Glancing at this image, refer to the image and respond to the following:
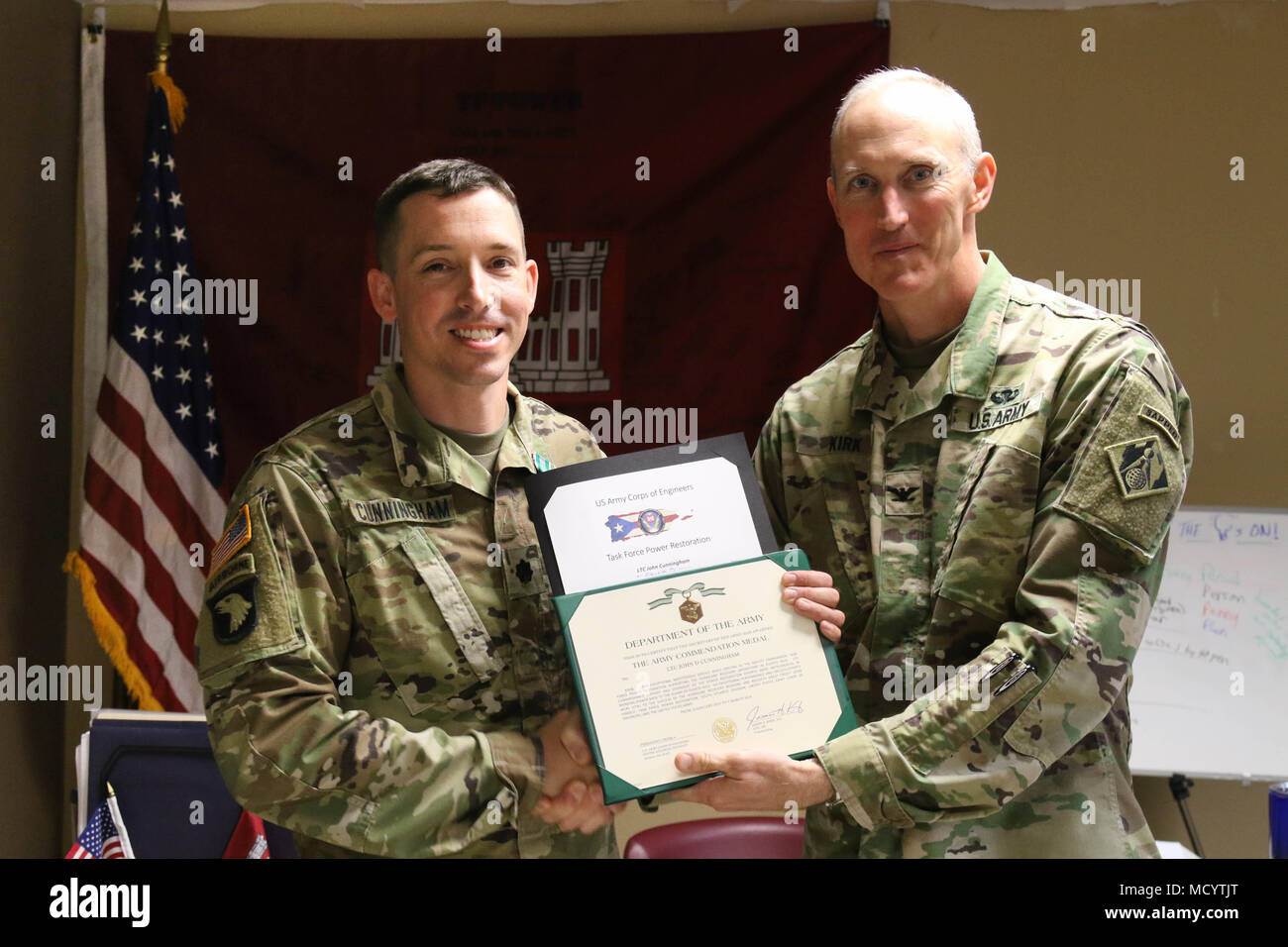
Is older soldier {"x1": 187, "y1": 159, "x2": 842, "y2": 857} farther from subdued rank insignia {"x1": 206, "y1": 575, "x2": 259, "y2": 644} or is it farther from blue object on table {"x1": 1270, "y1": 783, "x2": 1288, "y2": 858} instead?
blue object on table {"x1": 1270, "y1": 783, "x2": 1288, "y2": 858}

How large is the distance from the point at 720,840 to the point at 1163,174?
2491mm

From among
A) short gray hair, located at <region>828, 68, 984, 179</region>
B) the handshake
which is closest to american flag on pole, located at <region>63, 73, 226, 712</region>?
the handshake

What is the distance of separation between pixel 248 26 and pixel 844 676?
320cm

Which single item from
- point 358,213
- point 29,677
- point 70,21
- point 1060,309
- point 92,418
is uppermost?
point 70,21

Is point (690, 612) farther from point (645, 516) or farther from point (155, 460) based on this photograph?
point (155, 460)

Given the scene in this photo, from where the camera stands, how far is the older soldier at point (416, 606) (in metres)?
1.87

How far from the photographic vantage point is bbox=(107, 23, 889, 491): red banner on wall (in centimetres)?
367

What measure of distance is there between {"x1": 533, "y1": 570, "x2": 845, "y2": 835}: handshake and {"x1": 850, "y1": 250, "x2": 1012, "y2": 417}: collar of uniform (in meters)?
0.37

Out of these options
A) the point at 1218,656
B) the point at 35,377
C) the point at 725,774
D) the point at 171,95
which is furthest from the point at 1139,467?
the point at 35,377

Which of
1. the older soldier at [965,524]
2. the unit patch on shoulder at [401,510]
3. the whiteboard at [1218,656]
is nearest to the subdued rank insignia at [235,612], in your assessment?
the unit patch on shoulder at [401,510]

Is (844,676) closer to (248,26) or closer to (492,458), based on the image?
(492,458)

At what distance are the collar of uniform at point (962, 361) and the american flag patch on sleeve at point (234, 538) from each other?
109 centimetres

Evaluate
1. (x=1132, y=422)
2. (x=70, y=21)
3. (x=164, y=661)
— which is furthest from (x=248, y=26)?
(x=1132, y=422)

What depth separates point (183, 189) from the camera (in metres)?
3.86
